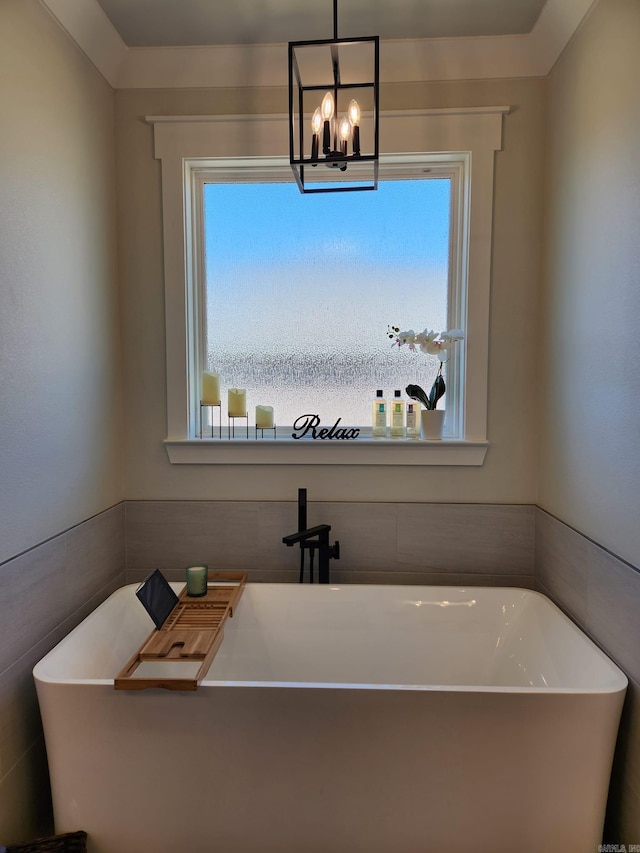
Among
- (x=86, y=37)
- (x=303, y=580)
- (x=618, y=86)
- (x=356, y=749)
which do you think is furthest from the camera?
(x=303, y=580)

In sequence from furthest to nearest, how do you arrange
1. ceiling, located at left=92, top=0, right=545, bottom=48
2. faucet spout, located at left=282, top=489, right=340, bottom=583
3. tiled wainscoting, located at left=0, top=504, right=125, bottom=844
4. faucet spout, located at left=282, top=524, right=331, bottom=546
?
faucet spout, located at left=282, top=489, right=340, bottom=583, faucet spout, located at left=282, top=524, right=331, bottom=546, ceiling, located at left=92, top=0, right=545, bottom=48, tiled wainscoting, located at left=0, top=504, right=125, bottom=844

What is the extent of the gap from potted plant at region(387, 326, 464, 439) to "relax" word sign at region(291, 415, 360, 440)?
28 cm

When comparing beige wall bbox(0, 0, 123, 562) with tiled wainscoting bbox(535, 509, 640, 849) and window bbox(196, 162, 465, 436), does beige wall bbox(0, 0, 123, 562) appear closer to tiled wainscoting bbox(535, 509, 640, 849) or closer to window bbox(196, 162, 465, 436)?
window bbox(196, 162, 465, 436)

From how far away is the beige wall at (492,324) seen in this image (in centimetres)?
189

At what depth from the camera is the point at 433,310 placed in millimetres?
2098

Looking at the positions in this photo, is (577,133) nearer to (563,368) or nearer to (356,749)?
(563,368)

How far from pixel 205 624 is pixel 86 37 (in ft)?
6.65

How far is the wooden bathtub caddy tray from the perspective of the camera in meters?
1.21

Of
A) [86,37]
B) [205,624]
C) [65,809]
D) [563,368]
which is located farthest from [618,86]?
[65,809]

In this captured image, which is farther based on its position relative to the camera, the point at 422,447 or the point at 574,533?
the point at 422,447

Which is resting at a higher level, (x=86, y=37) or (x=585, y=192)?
(x=86, y=37)

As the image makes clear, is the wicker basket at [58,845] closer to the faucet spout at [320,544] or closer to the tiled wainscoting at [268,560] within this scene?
the tiled wainscoting at [268,560]

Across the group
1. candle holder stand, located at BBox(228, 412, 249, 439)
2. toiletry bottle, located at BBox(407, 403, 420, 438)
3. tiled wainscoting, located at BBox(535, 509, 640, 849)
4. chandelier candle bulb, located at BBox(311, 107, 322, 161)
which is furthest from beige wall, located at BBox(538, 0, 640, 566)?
candle holder stand, located at BBox(228, 412, 249, 439)

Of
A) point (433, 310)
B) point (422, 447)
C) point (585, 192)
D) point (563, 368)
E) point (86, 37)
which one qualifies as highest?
point (86, 37)
